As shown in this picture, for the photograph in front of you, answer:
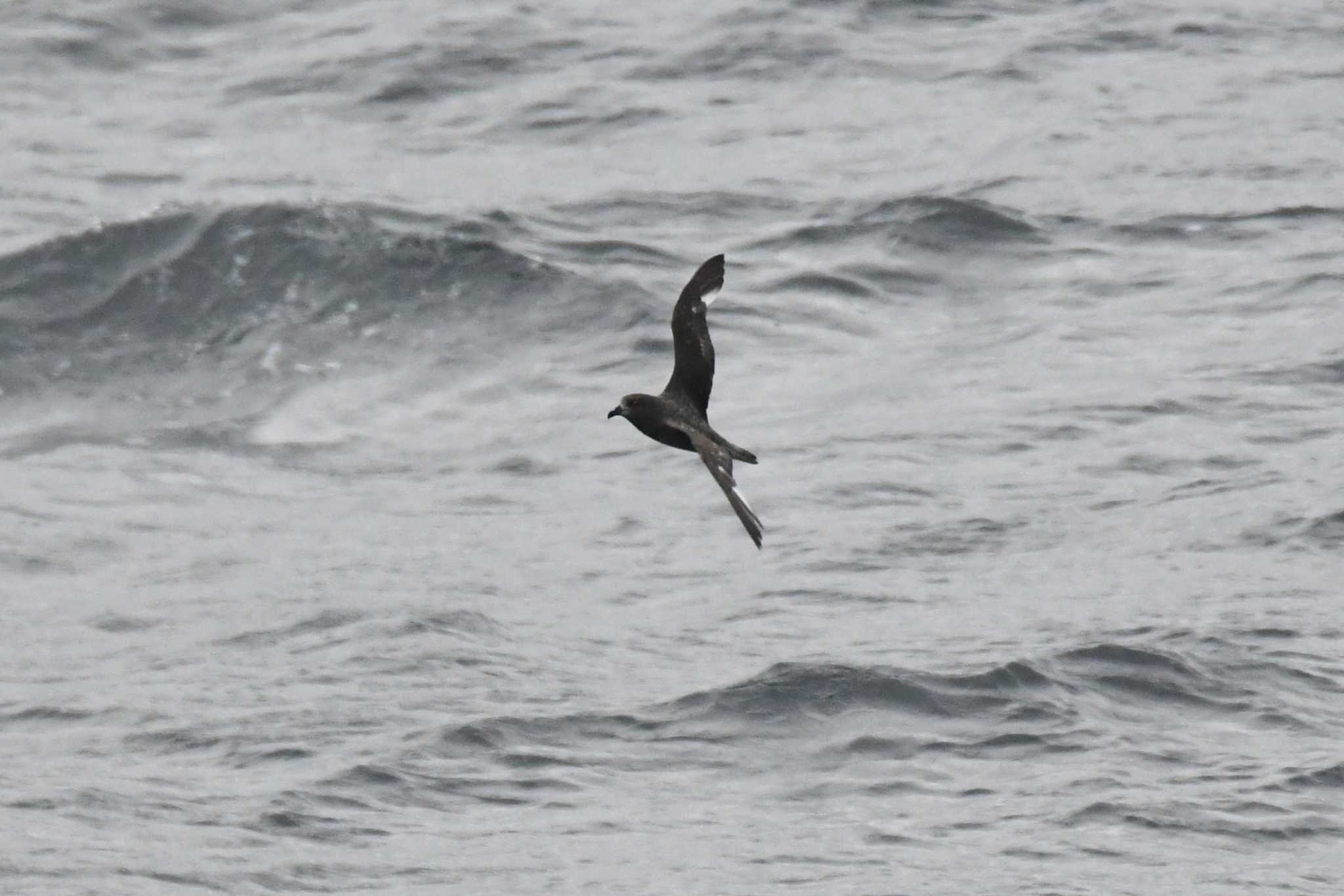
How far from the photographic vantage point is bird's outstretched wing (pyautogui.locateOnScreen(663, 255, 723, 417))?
11891mm

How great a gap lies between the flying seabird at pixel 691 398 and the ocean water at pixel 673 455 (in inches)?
91.8

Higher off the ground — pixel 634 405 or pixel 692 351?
pixel 692 351

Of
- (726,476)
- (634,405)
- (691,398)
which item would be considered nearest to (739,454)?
(726,476)

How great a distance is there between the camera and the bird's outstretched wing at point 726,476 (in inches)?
389

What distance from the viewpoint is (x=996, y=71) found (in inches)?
973

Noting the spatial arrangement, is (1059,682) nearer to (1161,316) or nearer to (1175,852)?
(1175,852)

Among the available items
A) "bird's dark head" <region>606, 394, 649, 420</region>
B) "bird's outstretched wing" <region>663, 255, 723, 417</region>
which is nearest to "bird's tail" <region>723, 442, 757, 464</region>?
"bird's dark head" <region>606, 394, 649, 420</region>

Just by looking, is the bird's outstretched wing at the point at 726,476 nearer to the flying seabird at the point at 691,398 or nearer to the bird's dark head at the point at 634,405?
the flying seabird at the point at 691,398

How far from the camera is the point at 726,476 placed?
10.7 meters

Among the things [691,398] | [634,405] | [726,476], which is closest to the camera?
[726,476]

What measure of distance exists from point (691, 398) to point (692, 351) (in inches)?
8.6

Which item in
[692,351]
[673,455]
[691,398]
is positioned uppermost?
[692,351]

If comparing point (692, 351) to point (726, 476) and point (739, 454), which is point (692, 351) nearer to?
point (739, 454)

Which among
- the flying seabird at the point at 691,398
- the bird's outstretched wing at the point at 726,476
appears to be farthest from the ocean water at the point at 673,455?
the bird's outstretched wing at the point at 726,476
